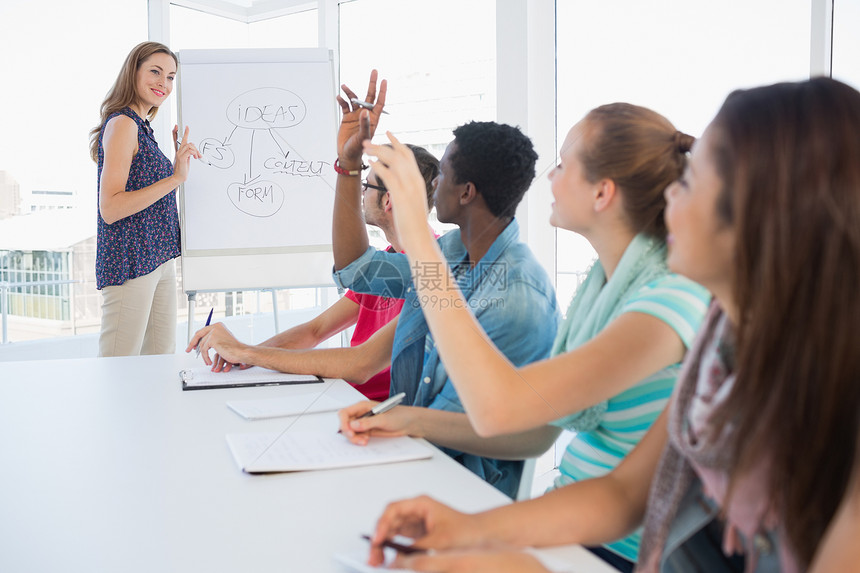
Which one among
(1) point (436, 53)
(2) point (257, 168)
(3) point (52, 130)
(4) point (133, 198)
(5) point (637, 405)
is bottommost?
(5) point (637, 405)

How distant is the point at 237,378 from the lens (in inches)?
51.8

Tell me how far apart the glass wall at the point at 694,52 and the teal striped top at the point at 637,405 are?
733 millimetres

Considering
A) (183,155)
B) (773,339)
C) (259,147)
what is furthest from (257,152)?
(773,339)

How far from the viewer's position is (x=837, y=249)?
1.50 feet

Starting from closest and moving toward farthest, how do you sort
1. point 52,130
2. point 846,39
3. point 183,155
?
point 846,39, point 183,155, point 52,130

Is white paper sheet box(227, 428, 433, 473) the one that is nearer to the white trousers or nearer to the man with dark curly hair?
the man with dark curly hair

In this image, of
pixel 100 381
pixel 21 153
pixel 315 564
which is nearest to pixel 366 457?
pixel 315 564

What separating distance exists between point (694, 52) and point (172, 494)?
63.8 inches

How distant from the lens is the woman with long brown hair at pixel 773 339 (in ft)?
1.51

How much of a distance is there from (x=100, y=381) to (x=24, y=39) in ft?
6.76

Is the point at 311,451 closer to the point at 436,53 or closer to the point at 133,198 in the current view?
the point at 133,198

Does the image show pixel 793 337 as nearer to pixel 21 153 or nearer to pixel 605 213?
pixel 605 213

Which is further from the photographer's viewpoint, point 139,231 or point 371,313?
point 139,231

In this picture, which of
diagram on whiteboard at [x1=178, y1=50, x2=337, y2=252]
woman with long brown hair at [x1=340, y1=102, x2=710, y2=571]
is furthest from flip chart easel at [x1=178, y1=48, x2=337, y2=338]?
woman with long brown hair at [x1=340, y1=102, x2=710, y2=571]
